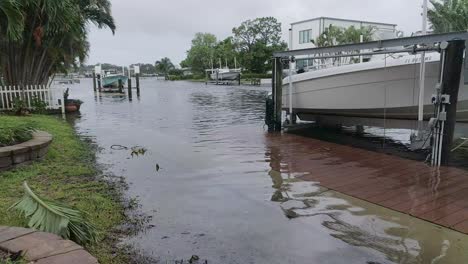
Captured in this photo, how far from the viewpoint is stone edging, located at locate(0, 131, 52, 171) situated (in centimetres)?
593

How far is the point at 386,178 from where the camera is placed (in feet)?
20.2

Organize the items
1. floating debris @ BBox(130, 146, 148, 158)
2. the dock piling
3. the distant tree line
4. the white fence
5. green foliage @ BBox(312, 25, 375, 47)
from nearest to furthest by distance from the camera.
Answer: floating debris @ BBox(130, 146, 148, 158) → the dock piling → the white fence → green foliage @ BBox(312, 25, 375, 47) → the distant tree line

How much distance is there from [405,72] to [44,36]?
1277cm

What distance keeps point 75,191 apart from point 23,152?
1657mm

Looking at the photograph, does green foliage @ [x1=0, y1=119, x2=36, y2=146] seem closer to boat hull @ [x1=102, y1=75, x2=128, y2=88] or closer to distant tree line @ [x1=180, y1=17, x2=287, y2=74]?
boat hull @ [x1=102, y1=75, x2=128, y2=88]

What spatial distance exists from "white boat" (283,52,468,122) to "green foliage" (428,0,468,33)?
18.7m

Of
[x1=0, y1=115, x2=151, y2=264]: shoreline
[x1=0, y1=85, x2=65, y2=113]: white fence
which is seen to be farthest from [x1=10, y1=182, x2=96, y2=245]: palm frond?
[x1=0, y1=85, x2=65, y2=113]: white fence

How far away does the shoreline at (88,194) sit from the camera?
12.1 ft

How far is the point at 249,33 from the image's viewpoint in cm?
7269

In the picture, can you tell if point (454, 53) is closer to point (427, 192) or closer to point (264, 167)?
point (427, 192)

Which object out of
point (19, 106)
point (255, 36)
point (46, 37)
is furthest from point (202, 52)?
point (19, 106)

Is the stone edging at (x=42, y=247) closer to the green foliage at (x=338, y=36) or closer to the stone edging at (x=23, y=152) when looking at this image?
the stone edging at (x=23, y=152)

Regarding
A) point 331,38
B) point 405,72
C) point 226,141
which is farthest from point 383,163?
point 331,38

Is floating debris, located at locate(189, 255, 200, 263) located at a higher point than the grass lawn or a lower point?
lower
